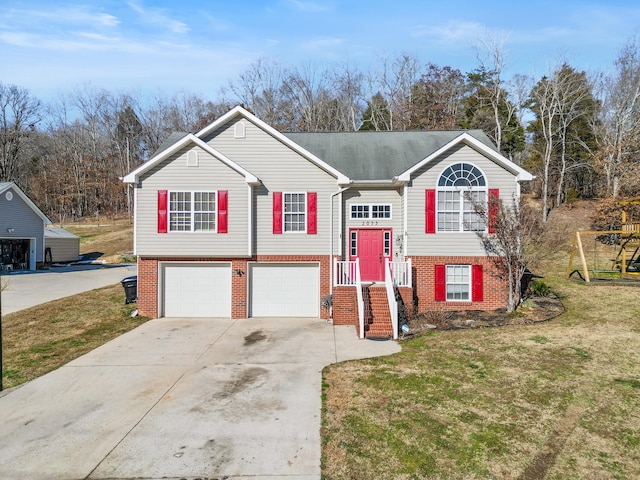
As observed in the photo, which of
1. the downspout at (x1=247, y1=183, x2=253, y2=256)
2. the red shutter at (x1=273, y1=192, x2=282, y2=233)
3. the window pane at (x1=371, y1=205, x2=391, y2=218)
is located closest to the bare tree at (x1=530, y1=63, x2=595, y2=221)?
the window pane at (x1=371, y1=205, x2=391, y2=218)

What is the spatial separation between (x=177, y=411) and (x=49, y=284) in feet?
61.8

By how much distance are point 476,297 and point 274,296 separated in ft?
24.2

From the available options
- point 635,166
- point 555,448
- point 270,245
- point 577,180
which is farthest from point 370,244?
point 577,180

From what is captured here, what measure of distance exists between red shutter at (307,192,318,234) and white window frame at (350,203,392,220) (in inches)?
57.3

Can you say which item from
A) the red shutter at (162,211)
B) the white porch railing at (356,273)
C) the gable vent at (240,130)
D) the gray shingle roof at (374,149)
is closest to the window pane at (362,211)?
the gray shingle roof at (374,149)

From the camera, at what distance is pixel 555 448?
212 inches

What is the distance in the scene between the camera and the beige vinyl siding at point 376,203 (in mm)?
14578

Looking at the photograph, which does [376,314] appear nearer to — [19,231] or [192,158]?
[192,158]

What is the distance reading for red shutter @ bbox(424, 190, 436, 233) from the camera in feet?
45.3

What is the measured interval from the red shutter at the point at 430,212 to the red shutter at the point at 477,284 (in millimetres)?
2022

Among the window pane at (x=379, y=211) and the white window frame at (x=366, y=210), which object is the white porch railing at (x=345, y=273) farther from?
the window pane at (x=379, y=211)

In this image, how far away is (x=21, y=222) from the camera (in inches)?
1104

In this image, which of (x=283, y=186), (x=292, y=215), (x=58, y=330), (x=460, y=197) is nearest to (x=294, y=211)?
(x=292, y=215)

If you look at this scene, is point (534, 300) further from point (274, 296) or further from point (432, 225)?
point (274, 296)
